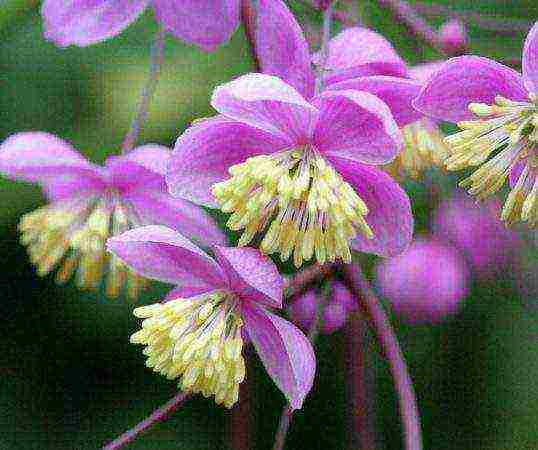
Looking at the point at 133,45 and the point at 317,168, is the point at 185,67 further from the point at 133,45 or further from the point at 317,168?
the point at 317,168

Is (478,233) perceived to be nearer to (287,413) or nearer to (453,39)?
(453,39)

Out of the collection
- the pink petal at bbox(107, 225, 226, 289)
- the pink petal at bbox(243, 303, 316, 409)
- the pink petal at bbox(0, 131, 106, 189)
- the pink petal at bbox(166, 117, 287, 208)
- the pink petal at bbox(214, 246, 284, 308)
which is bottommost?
the pink petal at bbox(243, 303, 316, 409)

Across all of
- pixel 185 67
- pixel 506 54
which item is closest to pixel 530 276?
pixel 506 54

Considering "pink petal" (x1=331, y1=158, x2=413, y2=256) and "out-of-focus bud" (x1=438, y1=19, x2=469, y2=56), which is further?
"out-of-focus bud" (x1=438, y1=19, x2=469, y2=56)

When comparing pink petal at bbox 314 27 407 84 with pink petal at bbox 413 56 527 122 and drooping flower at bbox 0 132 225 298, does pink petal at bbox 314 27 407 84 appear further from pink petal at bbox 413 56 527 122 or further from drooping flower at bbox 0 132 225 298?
drooping flower at bbox 0 132 225 298

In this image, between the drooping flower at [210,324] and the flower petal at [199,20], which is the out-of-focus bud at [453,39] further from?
the drooping flower at [210,324]

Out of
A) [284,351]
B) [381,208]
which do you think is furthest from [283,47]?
[284,351]

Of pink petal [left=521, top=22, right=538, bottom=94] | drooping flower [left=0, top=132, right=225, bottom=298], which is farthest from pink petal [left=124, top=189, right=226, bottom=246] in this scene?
pink petal [left=521, top=22, right=538, bottom=94]
